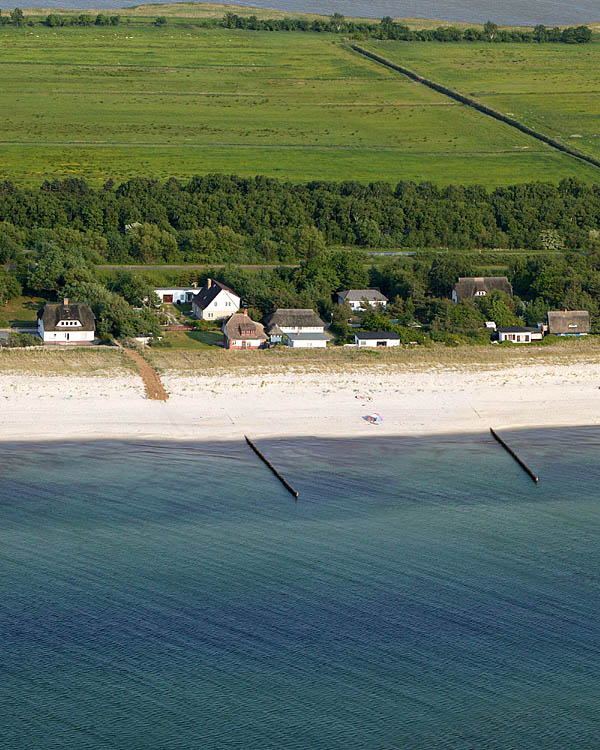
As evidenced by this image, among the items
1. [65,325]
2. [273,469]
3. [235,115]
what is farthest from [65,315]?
[235,115]

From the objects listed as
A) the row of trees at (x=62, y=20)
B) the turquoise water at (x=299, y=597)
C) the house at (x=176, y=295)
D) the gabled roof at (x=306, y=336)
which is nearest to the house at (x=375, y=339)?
the gabled roof at (x=306, y=336)

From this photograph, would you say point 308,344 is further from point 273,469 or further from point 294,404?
point 273,469

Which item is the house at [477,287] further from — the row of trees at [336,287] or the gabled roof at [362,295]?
the gabled roof at [362,295]

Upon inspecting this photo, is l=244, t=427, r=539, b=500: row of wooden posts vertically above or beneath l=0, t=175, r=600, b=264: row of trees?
beneath

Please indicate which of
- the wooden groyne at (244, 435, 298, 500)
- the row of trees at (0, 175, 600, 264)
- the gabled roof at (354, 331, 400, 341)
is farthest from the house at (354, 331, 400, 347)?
the row of trees at (0, 175, 600, 264)

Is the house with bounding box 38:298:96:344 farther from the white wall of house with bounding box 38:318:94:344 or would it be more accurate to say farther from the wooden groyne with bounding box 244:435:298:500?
the wooden groyne with bounding box 244:435:298:500

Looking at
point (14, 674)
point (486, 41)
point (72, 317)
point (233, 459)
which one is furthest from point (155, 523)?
point (486, 41)
